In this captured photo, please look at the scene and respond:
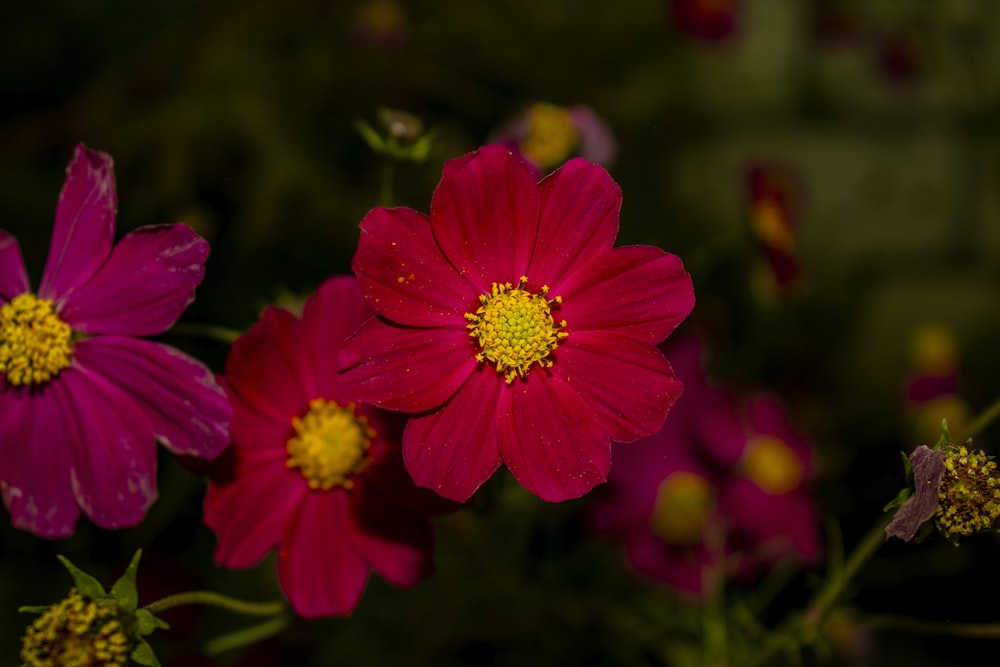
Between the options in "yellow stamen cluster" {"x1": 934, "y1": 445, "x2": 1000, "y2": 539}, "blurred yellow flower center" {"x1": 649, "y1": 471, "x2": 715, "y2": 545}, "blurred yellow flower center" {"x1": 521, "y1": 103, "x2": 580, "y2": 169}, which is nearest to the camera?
"yellow stamen cluster" {"x1": 934, "y1": 445, "x2": 1000, "y2": 539}

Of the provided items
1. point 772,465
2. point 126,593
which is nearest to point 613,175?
point 772,465

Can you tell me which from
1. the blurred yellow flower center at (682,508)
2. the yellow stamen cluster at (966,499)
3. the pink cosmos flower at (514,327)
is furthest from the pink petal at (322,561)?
the blurred yellow flower center at (682,508)

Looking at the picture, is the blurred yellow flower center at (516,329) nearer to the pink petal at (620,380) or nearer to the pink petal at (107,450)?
the pink petal at (620,380)

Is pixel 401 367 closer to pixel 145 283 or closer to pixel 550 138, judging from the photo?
pixel 145 283

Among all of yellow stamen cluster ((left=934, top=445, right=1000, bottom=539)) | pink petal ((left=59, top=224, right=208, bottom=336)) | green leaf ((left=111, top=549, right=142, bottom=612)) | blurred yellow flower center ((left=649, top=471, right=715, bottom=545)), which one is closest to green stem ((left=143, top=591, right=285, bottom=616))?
green leaf ((left=111, top=549, right=142, bottom=612))

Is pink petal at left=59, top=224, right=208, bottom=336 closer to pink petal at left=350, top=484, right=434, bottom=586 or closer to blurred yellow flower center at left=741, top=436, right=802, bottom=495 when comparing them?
pink petal at left=350, top=484, right=434, bottom=586

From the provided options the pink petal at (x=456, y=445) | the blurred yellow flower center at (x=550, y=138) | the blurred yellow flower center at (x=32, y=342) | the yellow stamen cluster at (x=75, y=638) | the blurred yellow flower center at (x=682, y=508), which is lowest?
the blurred yellow flower center at (x=682, y=508)

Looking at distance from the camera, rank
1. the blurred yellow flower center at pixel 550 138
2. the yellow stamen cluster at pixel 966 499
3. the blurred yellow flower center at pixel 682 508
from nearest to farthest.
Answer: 1. the yellow stamen cluster at pixel 966 499
2. the blurred yellow flower center at pixel 550 138
3. the blurred yellow flower center at pixel 682 508
